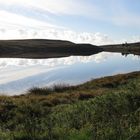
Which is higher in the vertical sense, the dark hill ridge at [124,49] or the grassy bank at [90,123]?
the grassy bank at [90,123]

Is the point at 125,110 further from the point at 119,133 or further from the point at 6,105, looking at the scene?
the point at 6,105

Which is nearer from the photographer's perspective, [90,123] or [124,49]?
[90,123]

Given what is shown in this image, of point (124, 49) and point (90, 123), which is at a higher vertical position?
point (90, 123)

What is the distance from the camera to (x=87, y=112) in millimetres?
16828

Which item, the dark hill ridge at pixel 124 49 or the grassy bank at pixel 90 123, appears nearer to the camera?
the grassy bank at pixel 90 123

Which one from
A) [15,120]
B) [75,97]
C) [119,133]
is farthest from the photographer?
[75,97]

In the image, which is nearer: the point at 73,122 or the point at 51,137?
the point at 51,137

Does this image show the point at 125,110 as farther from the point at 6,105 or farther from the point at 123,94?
the point at 6,105

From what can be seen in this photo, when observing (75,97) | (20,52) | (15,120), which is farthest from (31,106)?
(20,52)

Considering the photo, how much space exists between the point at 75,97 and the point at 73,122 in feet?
49.6

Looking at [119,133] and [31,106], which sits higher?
[119,133]

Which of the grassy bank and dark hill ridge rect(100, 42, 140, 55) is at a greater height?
the grassy bank

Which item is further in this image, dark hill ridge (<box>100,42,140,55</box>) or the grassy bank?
dark hill ridge (<box>100,42,140,55</box>)

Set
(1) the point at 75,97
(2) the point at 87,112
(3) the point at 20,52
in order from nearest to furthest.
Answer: (2) the point at 87,112 → (1) the point at 75,97 → (3) the point at 20,52
